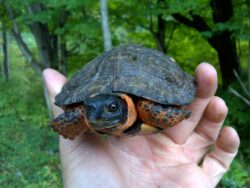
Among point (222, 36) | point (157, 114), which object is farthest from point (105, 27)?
point (222, 36)

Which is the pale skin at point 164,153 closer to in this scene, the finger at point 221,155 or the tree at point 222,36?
the finger at point 221,155

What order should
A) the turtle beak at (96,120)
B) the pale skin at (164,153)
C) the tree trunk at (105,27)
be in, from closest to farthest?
the turtle beak at (96,120) < the pale skin at (164,153) < the tree trunk at (105,27)

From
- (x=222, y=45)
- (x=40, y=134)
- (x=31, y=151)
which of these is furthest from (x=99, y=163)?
(x=222, y=45)

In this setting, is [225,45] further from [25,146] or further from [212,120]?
[212,120]

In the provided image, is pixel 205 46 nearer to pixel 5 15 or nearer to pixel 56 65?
pixel 56 65

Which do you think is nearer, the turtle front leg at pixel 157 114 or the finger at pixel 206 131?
the turtle front leg at pixel 157 114

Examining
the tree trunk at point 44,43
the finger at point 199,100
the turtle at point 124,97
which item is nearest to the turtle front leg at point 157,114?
the turtle at point 124,97
